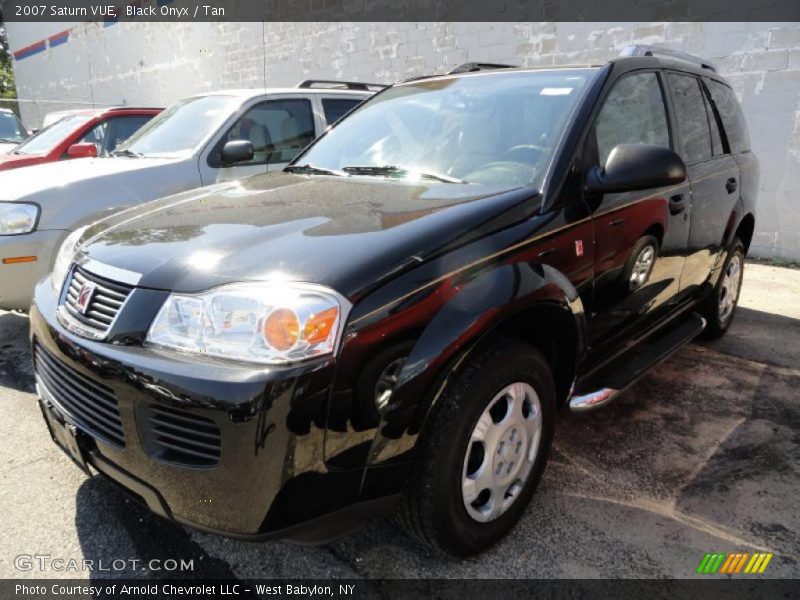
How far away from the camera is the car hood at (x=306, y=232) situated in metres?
1.73

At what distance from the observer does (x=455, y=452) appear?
1.85 m

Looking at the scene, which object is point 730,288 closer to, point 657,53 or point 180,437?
point 657,53

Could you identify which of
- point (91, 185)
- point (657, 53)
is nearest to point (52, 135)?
point (91, 185)

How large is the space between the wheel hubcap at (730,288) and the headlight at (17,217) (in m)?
4.65

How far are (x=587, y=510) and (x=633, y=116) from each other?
1.86 m

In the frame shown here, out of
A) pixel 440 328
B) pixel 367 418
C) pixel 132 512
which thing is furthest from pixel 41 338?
pixel 440 328

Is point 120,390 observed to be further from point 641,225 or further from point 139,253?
point 641,225

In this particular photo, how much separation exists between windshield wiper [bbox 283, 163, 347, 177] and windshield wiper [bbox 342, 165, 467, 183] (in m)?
0.05

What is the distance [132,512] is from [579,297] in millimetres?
1997

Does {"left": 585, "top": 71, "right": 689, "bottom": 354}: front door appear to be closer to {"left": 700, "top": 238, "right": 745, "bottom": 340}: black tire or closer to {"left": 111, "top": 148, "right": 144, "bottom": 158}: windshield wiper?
{"left": 700, "top": 238, "right": 745, "bottom": 340}: black tire

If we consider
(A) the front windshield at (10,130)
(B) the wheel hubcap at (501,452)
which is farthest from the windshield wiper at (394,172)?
(A) the front windshield at (10,130)

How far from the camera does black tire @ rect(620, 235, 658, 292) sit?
266cm

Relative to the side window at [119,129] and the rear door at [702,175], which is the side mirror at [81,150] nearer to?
the side window at [119,129]

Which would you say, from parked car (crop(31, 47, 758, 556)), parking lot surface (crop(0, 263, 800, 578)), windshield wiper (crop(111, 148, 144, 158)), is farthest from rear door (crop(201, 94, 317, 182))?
parking lot surface (crop(0, 263, 800, 578))
